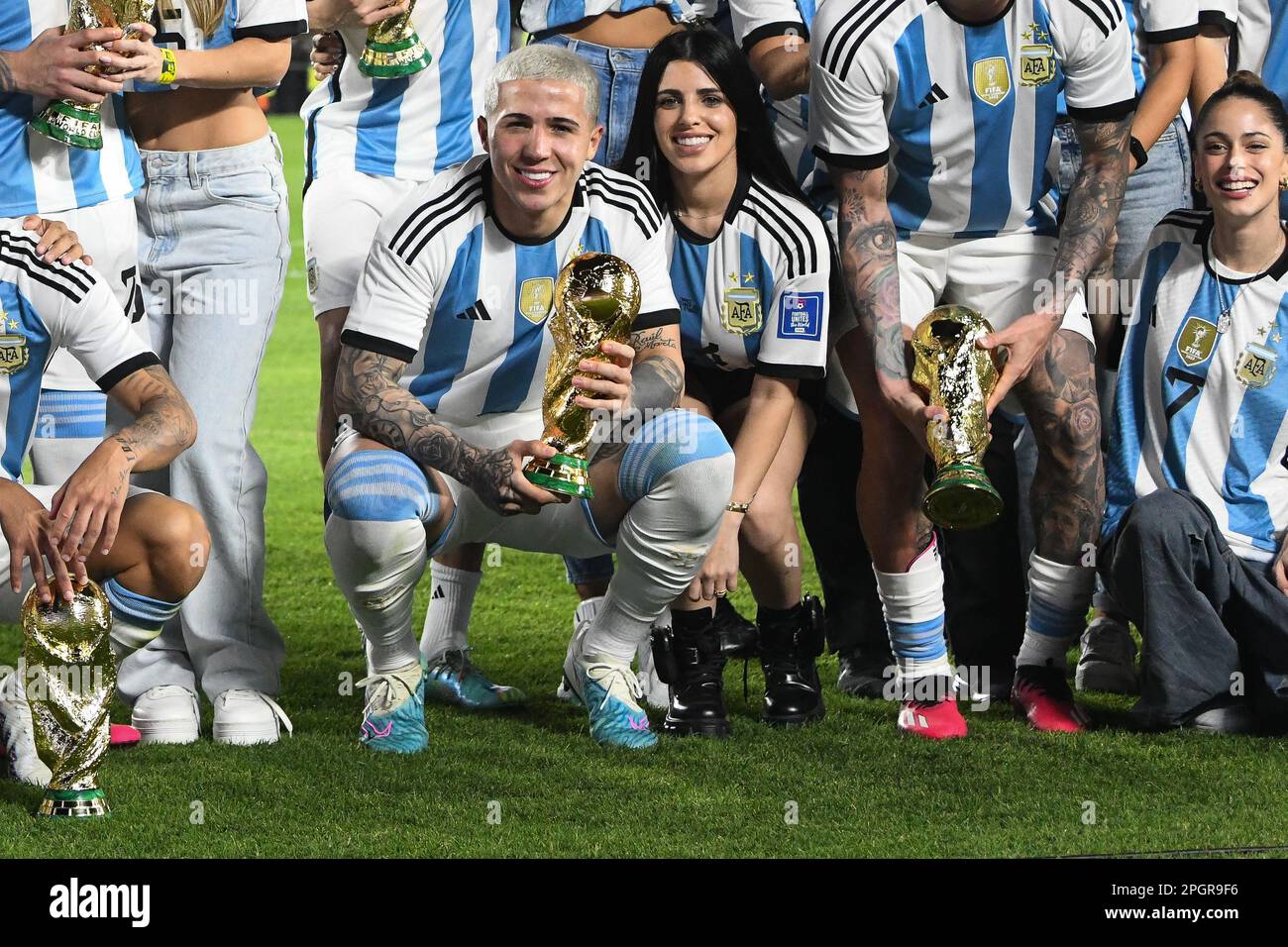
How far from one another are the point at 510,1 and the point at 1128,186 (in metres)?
1.72

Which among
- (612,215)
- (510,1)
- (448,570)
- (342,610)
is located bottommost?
(342,610)

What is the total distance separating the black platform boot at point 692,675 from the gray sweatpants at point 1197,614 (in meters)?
0.96

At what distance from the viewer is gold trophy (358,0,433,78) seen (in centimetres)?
444

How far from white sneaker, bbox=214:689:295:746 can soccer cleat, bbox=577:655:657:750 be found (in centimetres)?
70

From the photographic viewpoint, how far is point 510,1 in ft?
16.1

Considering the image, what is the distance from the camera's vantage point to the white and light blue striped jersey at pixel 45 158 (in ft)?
12.6

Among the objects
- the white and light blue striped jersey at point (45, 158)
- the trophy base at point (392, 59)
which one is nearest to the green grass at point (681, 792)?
the white and light blue striped jersey at point (45, 158)

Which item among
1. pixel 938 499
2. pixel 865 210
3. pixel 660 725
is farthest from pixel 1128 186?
pixel 660 725

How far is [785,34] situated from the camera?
4.46 meters

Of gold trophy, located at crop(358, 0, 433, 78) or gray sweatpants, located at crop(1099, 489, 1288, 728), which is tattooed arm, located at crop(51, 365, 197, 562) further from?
gray sweatpants, located at crop(1099, 489, 1288, 728)

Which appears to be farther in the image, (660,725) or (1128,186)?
(1128,186)

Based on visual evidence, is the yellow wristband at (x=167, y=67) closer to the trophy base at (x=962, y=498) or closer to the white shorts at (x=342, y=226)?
the white shorts at (x=342, y=226)

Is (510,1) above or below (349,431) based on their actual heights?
above
